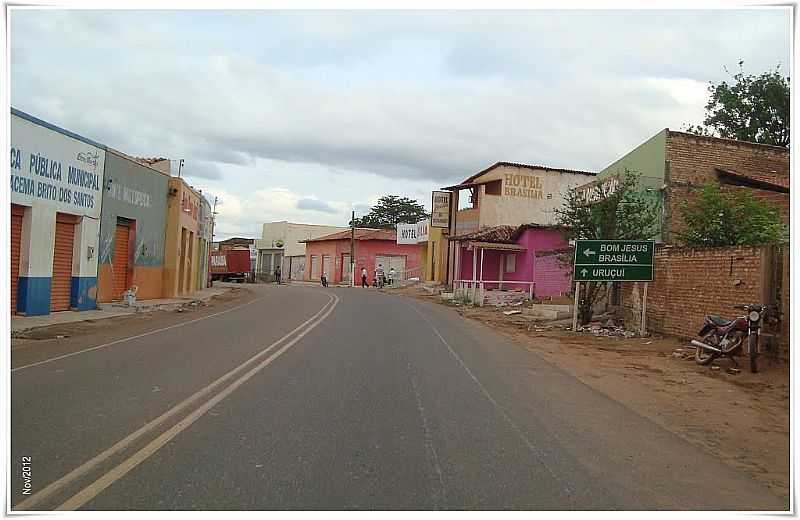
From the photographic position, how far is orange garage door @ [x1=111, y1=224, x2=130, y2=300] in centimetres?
2580

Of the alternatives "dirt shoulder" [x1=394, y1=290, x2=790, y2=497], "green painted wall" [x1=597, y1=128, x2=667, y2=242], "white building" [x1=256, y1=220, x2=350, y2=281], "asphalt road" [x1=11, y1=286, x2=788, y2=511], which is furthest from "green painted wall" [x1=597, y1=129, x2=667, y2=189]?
"white building" [x1=256, y1=220, x2=350, y2=281]

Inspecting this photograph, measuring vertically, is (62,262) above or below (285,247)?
below

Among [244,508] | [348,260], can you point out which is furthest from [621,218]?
[348,260]

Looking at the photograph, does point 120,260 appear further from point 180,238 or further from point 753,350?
point 753,350

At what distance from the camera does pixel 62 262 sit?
2125 cm

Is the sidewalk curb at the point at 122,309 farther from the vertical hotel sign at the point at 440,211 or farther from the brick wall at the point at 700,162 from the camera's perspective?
the vertical hotel sign at the point at 440,211

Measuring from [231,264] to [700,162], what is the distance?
47.5 metres

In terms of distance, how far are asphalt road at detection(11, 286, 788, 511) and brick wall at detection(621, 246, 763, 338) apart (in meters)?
4.30

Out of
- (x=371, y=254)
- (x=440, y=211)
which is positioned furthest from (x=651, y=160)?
(x=371, y=254)

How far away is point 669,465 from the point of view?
643 cm

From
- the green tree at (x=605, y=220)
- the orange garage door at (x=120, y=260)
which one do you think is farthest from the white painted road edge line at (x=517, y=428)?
the orange garage door at (x=120, y=260)

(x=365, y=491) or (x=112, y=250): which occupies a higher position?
(x=112, y=250)
